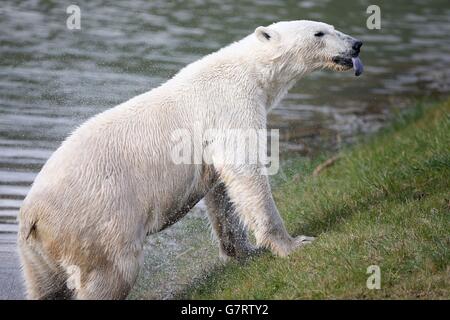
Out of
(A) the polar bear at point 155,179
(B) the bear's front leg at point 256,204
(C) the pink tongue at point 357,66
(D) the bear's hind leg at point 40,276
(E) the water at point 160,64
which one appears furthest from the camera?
(E) the water at point 160,64

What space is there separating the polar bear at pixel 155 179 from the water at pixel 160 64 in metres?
2.21

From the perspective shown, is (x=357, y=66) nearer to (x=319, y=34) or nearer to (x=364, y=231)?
(x=319, y=34)

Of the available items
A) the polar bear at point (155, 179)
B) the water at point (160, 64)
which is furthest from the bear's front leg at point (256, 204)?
the water at point (160, 64)

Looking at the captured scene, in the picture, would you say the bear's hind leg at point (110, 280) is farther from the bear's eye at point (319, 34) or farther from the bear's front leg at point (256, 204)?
the bear's eye at point (319, 34)

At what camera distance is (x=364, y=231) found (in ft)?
23.8

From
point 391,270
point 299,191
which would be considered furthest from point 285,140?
point 391,270

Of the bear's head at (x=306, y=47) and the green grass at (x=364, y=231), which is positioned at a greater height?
the bear's head at (x=306, y=47)

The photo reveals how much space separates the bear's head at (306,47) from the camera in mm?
7695

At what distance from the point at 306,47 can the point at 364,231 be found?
159cm

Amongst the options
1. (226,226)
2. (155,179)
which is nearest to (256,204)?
(226,226)

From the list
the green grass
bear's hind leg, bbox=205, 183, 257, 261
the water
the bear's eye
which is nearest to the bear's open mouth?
the bear's eye

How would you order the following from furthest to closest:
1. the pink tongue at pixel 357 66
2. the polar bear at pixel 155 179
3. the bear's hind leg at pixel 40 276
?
the pink tongue at pixel 357 66, the bear's hind leg at pixel 40 276, the polar bear at pixel 155 179
